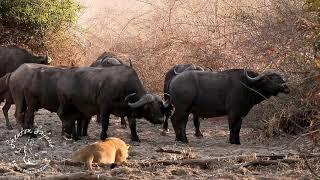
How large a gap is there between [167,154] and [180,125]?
2740 mm

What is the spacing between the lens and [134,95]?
1377 centimetres

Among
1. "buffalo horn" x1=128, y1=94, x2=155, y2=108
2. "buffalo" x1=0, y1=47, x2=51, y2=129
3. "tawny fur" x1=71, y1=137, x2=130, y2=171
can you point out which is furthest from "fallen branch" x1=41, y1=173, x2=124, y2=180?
"buffalo" x1=0, y1=47, x2=51, y2=129

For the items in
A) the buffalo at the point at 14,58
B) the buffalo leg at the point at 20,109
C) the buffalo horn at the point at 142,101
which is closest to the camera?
the buffalo horn at the point at 142,101

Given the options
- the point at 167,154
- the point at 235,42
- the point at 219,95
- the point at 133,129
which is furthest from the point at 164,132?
the point at 167,154

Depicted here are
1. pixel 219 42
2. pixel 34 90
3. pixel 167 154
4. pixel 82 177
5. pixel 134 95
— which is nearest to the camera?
pixel 82 177

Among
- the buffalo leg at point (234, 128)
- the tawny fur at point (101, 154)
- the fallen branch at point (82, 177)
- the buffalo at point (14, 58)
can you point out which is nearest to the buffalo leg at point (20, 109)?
the buffalo leg at point (234, 128)

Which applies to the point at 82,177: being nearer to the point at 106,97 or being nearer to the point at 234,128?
the point at 106,97

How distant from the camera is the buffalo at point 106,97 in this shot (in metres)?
13.5

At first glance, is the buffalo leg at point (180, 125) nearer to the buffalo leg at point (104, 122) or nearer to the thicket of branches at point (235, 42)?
the buffalo leg at point (104, 122)

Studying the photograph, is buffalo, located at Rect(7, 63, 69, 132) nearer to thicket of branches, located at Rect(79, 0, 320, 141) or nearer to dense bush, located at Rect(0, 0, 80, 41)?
thicket of branches, located at Rect(79, 0, 320, 141)

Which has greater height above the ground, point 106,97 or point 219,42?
point 219,42

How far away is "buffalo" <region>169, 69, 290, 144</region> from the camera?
46.0ft

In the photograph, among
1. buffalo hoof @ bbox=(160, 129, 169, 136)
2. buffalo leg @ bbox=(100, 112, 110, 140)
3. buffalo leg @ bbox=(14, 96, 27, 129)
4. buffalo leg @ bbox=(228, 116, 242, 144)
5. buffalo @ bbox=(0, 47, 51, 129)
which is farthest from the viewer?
buffalo @ bbox=(0, 47, 51, 129)

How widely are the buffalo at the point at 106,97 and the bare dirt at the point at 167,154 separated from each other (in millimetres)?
533
